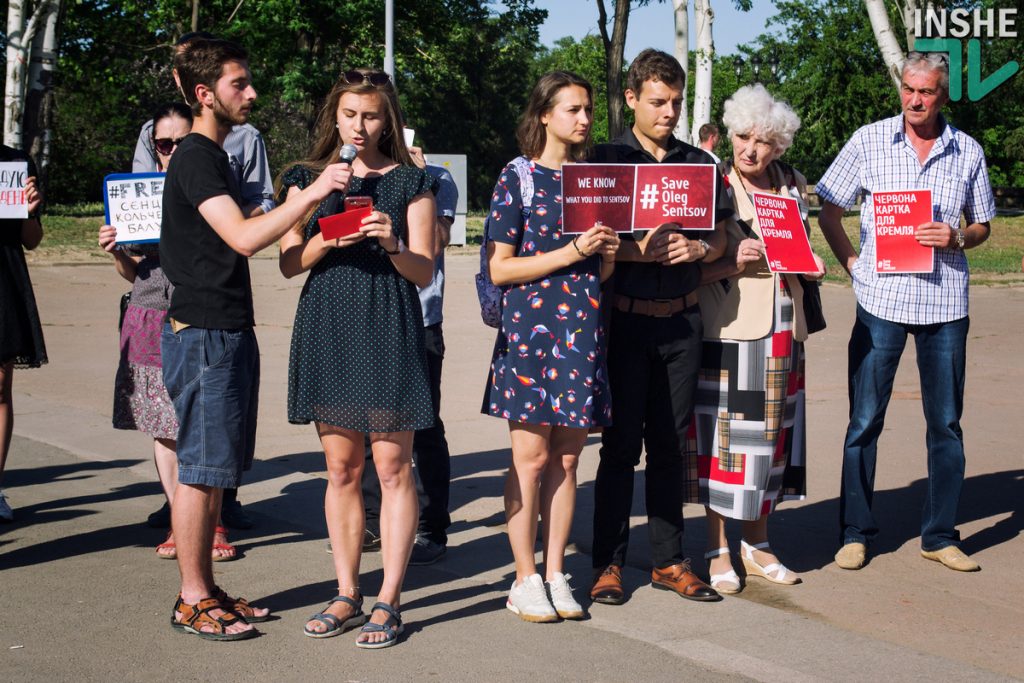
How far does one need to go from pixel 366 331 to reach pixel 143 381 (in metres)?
1.78

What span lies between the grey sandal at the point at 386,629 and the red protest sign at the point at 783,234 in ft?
6.39

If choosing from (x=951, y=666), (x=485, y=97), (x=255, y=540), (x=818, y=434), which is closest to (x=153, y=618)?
(x=255, y=540)

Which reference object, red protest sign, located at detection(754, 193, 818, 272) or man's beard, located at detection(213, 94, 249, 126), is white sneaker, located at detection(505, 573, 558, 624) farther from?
man's beard, located at detection(213, 94, 249, 126)

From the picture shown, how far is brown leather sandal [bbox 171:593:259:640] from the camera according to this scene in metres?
4.45

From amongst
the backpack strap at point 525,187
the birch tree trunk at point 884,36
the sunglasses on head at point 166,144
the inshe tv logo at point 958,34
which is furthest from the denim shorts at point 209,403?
the inshe tv logo at point 958,34

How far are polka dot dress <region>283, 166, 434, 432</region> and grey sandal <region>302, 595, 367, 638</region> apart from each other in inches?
26.3

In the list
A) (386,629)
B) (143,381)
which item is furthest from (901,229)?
(143,381)

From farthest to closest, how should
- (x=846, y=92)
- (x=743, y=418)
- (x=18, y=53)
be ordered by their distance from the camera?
(x=846, y=92) → (x=18, y=53) → (x=743, y=418)

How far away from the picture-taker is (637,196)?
15.3 ft

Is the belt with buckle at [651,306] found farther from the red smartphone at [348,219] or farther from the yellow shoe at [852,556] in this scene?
the yellow shoe at [852,556]

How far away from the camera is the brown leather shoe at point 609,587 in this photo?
4953mm

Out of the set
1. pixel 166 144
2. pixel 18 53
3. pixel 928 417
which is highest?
pixel 18 53

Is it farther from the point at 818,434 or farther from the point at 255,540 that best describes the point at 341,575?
the point at 818,434

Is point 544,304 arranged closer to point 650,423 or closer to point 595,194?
point 595,194
